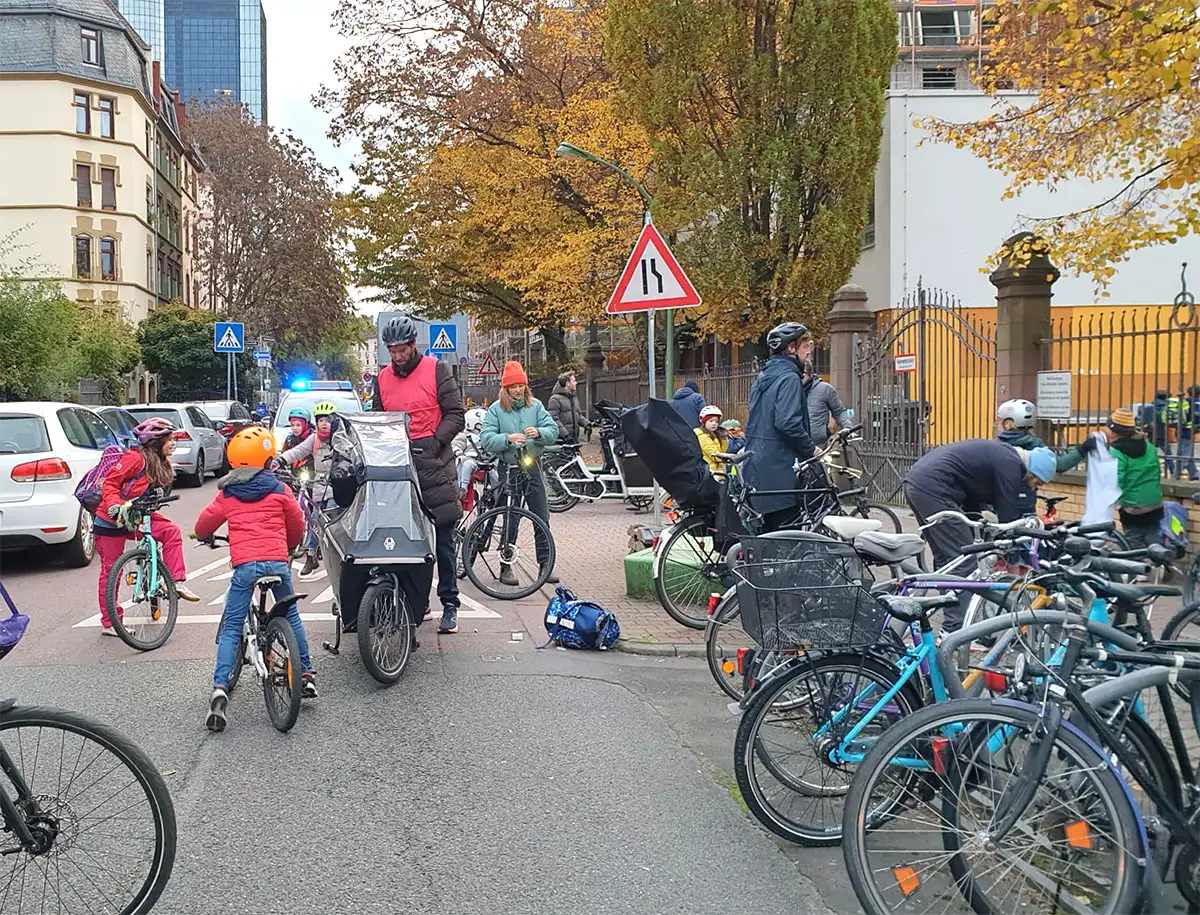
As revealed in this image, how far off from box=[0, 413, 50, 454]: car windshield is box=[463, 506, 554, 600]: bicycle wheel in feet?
16.6

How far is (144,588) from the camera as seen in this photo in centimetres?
766

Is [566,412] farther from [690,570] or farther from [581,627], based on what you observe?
[581,627]

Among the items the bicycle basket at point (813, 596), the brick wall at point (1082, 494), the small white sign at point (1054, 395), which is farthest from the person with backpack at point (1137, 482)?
the bicycle basket at point (813, 596)

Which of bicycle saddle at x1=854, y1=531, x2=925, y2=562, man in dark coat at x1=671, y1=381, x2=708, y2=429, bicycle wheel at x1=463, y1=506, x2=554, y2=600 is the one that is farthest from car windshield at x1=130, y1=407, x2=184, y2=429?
bicycle saddle at x1=854, y1=531, x2=925, y2=562

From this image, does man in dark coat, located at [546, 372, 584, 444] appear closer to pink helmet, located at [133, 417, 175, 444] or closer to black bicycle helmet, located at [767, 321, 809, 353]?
pink helmet, located at [133, 417, 175, 444]

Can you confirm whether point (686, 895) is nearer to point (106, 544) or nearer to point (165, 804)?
point (165, 804)

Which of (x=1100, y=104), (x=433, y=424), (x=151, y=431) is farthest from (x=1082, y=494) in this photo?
(x=151, y=431)

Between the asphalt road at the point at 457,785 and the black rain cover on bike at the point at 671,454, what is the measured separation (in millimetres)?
1345

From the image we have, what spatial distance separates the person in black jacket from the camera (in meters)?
6.05

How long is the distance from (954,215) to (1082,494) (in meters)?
17.2

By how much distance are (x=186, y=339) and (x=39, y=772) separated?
151 feet

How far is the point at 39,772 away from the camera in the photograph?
328 cm

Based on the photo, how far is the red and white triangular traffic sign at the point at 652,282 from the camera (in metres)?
9.40

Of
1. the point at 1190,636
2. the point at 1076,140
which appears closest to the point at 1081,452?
the point at 1190,636
